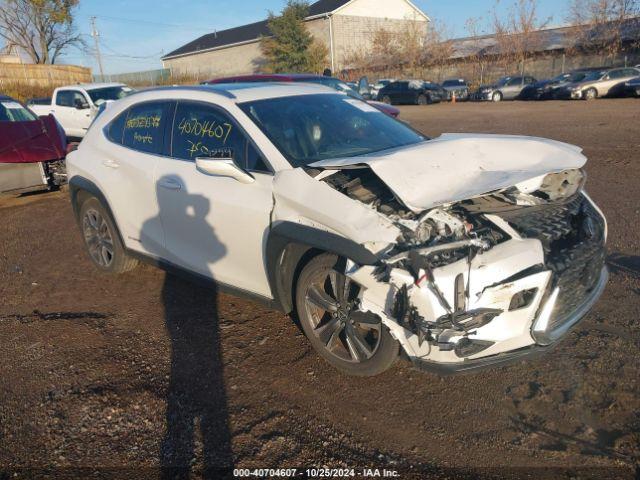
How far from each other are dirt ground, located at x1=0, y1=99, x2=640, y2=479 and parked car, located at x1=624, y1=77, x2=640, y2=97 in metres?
23.9

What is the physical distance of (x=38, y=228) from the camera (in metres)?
7.89

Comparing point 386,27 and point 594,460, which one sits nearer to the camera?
point 594,460

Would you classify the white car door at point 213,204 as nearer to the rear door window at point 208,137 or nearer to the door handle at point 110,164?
the rear door window at point 208,137

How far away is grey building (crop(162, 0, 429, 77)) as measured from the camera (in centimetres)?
5134

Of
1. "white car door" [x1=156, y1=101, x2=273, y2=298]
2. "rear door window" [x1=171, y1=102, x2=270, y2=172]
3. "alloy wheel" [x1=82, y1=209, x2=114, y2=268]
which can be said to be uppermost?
"rear door window" [x1=171, y1=102, x2=270, y2=172]

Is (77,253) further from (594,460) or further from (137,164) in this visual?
(594,460)

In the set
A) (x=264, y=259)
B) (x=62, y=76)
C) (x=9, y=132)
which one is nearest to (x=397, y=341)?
(x=264, y=259)

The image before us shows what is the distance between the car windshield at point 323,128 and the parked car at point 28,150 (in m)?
6.68

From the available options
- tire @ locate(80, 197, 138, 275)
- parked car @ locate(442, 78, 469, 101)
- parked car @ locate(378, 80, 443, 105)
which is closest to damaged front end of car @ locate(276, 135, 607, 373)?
tire @ locate(80, 197, 138, 275)

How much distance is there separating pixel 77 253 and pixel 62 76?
119 feet

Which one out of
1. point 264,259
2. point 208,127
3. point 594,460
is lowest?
point 594,460

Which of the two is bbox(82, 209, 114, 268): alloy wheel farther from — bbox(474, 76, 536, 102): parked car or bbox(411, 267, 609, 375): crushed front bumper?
bbox(474, 76, 536, 102): parked car

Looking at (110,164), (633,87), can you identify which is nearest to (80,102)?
(110,164)

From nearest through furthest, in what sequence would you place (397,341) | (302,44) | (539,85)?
(397,341)
(539,85)
(302,44)
